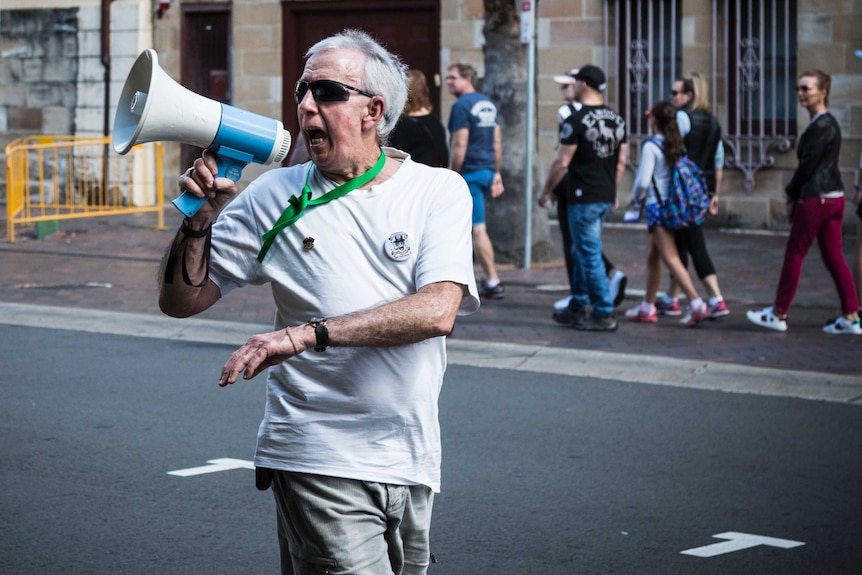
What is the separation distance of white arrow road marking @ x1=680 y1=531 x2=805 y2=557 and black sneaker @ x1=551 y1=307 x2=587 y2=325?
4960 millimetres

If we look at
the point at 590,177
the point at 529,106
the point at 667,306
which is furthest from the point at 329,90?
the point at 529,106

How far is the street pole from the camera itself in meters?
13.9

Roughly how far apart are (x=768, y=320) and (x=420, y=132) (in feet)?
9.36

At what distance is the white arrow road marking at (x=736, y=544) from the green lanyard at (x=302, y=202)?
2542 mm

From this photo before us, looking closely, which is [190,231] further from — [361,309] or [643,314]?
[643,314]

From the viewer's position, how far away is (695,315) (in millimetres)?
10586

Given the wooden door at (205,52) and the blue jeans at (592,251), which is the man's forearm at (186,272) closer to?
the blue jeans at (592,251)

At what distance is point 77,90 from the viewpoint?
811 inches

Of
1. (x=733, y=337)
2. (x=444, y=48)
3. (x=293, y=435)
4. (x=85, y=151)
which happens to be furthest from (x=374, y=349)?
(x=85, y=151)

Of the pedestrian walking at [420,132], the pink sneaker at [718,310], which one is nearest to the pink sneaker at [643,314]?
the pink sneaker at [718,310]

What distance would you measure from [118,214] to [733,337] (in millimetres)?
10990

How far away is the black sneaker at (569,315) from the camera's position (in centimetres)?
1055

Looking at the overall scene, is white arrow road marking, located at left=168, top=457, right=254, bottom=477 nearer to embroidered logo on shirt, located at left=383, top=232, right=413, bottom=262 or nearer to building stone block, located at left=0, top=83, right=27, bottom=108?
embroidered logo on shirt, located at left=383, top=232, right=413, bottom=262

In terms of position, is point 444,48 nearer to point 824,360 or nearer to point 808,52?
point 808,52
